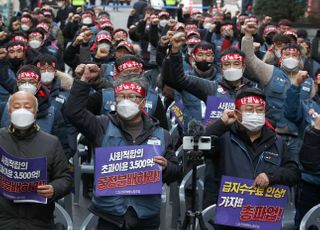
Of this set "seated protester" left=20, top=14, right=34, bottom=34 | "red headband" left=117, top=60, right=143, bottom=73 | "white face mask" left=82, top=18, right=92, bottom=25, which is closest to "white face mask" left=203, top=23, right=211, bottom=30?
"white face mask" left=82, top=18, right=92, bottom=25

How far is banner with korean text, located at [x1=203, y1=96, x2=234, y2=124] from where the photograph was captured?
6863 mm

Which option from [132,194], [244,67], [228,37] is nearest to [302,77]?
[244,67]

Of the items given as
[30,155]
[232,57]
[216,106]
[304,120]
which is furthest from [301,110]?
[30,155]

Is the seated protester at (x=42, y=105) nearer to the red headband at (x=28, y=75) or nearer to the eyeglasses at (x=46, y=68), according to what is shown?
the red headband at (x=28, y=75)

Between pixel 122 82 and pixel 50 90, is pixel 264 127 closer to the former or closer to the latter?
pixel 122 82

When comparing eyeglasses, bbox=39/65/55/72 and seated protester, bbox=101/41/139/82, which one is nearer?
eyeglasses, bbox=39/65/55/72

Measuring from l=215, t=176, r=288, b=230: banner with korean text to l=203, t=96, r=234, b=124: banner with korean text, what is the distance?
1.69 metres

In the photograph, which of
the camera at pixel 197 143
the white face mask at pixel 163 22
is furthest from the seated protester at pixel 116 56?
the white face mask at pixel 163 22

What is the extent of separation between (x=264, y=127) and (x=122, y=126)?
1069mm

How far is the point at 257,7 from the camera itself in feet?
88.5

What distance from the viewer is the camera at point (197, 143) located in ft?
15.8

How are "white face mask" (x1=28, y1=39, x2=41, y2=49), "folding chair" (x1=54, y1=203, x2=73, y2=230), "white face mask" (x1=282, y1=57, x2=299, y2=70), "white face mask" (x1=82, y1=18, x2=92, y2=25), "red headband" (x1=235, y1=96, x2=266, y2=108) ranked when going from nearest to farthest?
1. "red headband" (x1=235, y1=96, x2=266, y2=108)
2. "folding chair" (x1=54, y1=203, x2=73, y2=230)
3. "white face mask" (x1=282, y1=57, x2=299, y2=70)
4. "white face mask" (x1=28, y1=39, x2=41, y2=49)
5. "white face mask" (x1=82, y1=18, x2=92, y2=25)

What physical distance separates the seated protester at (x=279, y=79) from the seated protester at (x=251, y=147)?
1827 mm

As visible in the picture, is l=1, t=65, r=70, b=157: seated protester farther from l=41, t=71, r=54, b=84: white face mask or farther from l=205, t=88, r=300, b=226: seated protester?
l=205, t=88, r=300, b=226: seated protester
